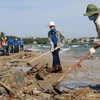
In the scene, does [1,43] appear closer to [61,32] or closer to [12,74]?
[61,32]

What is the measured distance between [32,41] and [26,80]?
114 metres

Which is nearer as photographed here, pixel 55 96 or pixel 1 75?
pixel 55 96

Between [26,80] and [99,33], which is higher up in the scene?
[99,33]

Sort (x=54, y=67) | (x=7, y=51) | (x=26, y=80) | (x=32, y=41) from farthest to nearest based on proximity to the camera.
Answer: (x=32, y=41) → (x=7, y=51) → (x=54, y=67) → (x=26, y=80)

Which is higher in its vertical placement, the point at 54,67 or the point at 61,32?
the point at 61,32

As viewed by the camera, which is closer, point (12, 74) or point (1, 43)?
point (12, 74)

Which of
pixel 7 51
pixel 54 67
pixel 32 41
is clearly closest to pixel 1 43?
pixel 7 51

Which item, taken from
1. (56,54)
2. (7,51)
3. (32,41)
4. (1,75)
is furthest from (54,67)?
(32,41)

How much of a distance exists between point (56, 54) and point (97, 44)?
4151 millimetres

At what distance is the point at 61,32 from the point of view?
34.8 ft

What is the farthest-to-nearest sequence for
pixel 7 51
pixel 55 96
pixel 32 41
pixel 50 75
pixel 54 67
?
1. pixel 32 41
2. pixel 7 51
3. pixel 54 67
4. pixel 50 75
5. pixel 55 96

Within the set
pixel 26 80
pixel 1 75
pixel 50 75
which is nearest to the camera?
pixel 1 75

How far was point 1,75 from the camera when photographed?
25.7 ft

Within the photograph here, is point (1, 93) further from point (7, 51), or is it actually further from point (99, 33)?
point (7, 51)
